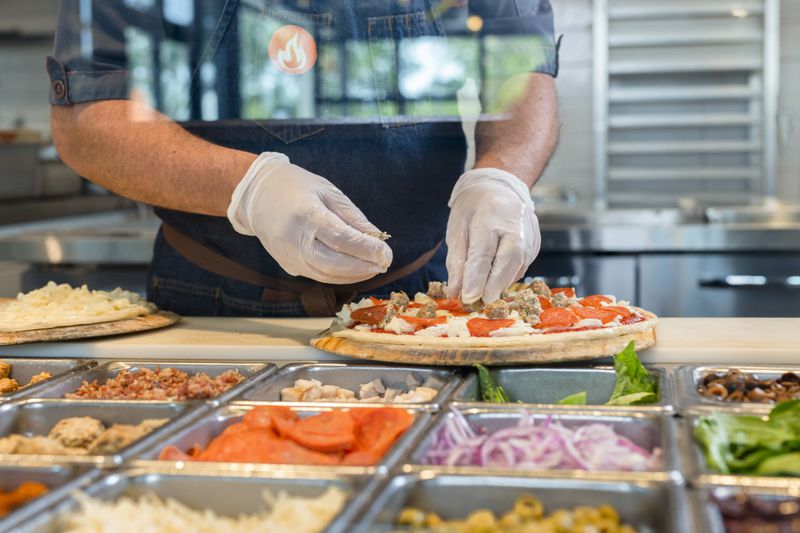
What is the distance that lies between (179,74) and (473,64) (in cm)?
97

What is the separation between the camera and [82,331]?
233 centimetres

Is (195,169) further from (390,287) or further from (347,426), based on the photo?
(347,426)

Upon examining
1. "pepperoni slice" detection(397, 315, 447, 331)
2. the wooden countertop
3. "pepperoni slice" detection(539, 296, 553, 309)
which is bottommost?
the wooden countertop

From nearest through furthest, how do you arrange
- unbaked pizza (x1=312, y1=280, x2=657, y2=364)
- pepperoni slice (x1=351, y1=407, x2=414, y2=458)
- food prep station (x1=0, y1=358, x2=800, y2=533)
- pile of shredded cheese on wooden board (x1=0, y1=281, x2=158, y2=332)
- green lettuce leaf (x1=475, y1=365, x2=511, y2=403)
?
food prep station (x1=0, y1=358, x2=800, y2=533), pepperoni slice (x1=351, y1=407, x2=414, y2=458), green lettuce leaf (x1=475, y1=365, x2=511, y2=403), unbaked pizza (x1=312, y1=280, x2=657, y2=364), pile of shredded cheese on wooden board (x1=0, y1=281, x2=158, y2=332)

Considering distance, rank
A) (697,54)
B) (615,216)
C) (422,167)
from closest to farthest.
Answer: (422,167) < (615,216) < (697,54)

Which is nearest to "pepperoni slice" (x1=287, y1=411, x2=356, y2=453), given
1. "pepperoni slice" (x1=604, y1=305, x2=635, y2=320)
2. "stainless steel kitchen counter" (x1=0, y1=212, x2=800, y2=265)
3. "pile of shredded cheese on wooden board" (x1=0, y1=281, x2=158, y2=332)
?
"pepperoni slice" (x1=604, y1=305, x2=635, y2=320)

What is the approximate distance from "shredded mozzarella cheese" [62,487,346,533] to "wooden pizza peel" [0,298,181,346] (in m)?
1.03

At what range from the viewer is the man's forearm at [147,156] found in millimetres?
2443

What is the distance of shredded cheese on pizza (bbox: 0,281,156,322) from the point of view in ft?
7.92

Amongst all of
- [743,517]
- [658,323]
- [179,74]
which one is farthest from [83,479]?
[179,74]

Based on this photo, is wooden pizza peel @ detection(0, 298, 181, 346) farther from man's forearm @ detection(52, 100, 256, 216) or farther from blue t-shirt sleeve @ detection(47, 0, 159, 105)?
blue t-shirt sleeve @ detection(47, 0, 159, 105)

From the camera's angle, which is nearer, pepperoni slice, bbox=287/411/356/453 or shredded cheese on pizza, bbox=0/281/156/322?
pepperoni slice, bbox=287/411/356/453

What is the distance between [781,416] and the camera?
152 centimetres

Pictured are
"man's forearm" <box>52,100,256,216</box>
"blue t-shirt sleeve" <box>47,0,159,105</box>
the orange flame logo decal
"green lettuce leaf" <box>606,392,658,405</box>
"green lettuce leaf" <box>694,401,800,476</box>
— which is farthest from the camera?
the orange flame logo decal
